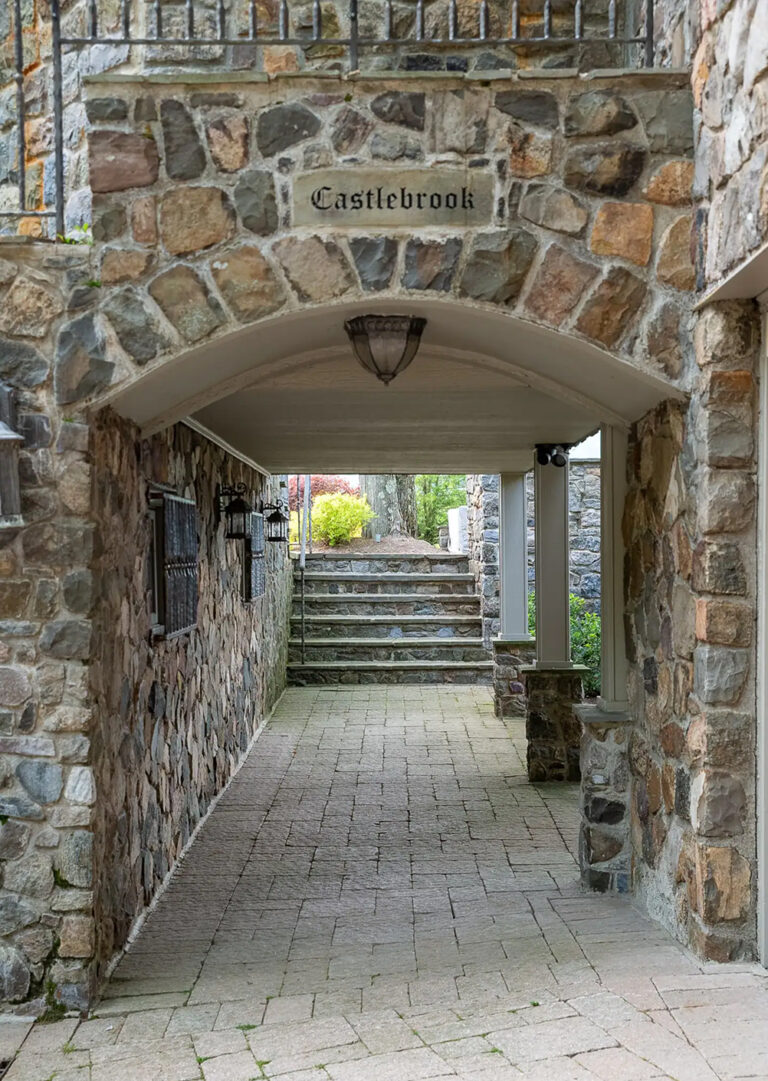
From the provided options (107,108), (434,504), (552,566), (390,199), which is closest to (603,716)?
(390,199)

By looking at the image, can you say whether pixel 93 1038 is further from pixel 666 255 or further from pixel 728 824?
pixel 666 255

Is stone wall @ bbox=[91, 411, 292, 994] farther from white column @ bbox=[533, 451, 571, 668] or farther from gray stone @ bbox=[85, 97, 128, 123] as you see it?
white column @ bbox=[533, 451, 571, 668]

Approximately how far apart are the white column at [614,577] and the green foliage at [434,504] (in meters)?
13.4

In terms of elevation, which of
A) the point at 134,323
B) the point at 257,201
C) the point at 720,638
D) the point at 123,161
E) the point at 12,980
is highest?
the point at 123,161

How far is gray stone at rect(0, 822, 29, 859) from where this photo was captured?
3068 millimetres

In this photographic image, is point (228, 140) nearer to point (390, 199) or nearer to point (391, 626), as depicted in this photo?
point (390, 199)

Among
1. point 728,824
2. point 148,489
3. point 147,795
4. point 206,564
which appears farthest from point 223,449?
point 728,824

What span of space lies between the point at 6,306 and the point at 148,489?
122 centimetres

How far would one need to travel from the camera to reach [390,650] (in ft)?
37.1

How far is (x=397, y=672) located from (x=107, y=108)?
855 centimetres

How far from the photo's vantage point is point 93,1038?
2859mm

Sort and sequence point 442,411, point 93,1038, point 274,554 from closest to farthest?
point 93,1038 < point 442,411 < point 274,554

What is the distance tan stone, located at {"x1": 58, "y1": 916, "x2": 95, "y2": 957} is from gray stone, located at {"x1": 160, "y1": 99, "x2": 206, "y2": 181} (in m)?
2.36

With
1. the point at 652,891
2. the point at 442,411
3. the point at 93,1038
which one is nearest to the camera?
the point at 93,1038
